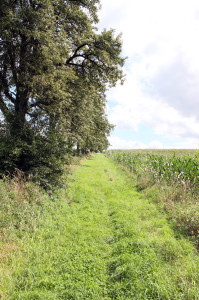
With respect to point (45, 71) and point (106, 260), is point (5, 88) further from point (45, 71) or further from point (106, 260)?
point (106, 260)

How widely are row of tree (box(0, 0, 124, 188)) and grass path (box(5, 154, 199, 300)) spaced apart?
12.6ft

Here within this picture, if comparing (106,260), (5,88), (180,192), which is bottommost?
(106,260)

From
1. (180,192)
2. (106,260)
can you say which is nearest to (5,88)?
(106,260)

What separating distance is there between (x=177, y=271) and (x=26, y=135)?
9.26 metres

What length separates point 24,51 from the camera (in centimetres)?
910

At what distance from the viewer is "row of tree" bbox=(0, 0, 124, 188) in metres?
7.78

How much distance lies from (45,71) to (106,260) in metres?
9.60

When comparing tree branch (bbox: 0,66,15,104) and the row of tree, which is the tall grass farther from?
tree branch (bbox: 0,66,15,104)

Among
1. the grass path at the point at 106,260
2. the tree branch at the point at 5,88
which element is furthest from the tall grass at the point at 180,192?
the tree branch at the point at 5,88

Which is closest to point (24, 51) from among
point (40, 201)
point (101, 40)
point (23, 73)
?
point (23, 73)

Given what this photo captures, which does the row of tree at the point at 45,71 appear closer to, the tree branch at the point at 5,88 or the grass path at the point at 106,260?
the tree branch at the point at 5,88

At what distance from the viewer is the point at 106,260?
4.19m

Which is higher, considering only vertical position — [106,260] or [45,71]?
[45,71]

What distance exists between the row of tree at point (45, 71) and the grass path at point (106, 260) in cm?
384
